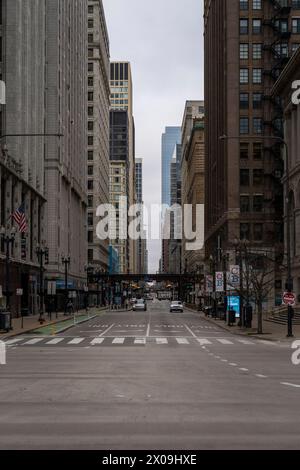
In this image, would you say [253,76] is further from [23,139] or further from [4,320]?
[4,320]

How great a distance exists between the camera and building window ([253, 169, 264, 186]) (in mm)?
98062

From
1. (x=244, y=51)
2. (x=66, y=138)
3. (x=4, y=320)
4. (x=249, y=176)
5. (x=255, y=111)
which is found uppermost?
(x=244, y=51)

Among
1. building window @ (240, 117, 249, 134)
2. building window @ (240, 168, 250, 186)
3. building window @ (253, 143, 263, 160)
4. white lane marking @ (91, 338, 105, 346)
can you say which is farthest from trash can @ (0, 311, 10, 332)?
building window @ (240, 117, 249, 134)

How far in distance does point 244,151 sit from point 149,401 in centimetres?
8584

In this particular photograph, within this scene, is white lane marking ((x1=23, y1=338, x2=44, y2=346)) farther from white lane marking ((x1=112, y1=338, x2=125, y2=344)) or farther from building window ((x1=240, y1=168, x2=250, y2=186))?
building window ((x1=240, y1=168, x2=250, y2=186))

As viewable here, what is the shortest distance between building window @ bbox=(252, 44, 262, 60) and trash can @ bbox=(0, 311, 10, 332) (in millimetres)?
66599

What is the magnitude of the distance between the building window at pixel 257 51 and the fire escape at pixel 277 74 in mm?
1037

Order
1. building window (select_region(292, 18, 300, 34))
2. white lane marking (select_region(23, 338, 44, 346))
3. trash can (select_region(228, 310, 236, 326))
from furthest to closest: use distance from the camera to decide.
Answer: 1. building window (select_region(292, 18, 300, 34))
2. trash can (select_region(228, 310, 236, 326))
3. white lane marking (select_region(23, 338, 44, 346))

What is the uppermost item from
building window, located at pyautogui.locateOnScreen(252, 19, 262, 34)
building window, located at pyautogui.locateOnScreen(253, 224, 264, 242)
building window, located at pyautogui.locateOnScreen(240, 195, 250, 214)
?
building window, located at pyautogui.locateOnScreen(252, 19, 262, 34)

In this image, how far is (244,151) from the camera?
9800 centimetres

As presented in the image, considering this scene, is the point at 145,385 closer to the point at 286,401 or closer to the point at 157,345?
the point at 286,401

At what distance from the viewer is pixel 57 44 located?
89.1 meters

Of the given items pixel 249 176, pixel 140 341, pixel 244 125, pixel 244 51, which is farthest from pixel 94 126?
pixel 140 341

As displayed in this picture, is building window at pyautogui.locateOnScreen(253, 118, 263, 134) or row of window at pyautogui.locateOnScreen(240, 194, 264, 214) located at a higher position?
building window at pyautogui.locateOnScreen(253, 118, 263, 134)
